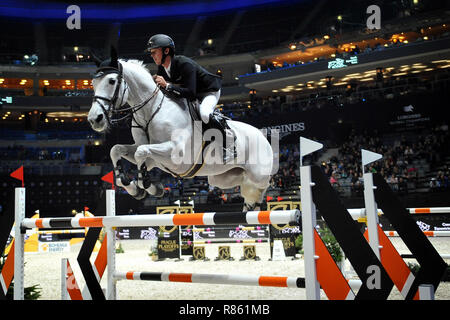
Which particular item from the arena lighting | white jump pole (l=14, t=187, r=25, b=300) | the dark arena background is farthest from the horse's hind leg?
the arena lighting

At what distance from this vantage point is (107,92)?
370 centimetres

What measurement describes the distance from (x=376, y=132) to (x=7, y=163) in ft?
60.0

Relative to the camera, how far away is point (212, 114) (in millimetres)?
4156

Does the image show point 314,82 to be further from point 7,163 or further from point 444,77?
point 7,163

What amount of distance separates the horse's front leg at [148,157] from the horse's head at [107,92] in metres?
0.36

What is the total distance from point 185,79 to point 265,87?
21.1m

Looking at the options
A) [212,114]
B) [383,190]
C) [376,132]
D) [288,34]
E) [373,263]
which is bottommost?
[373,263]

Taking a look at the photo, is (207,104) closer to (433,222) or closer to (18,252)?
(18,252)

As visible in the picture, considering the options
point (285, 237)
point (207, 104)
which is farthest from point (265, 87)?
point (207, 104)

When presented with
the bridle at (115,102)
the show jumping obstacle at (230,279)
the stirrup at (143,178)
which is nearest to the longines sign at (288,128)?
the bridle at (115,102)

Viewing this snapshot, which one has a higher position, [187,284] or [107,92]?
[107,92]

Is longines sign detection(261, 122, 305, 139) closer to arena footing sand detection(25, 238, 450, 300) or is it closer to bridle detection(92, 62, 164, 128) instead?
arena footing sand detection(25, 238, 450, 300)

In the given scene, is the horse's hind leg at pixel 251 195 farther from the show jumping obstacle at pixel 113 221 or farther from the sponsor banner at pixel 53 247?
the sponsor banner at pixel 53 247
